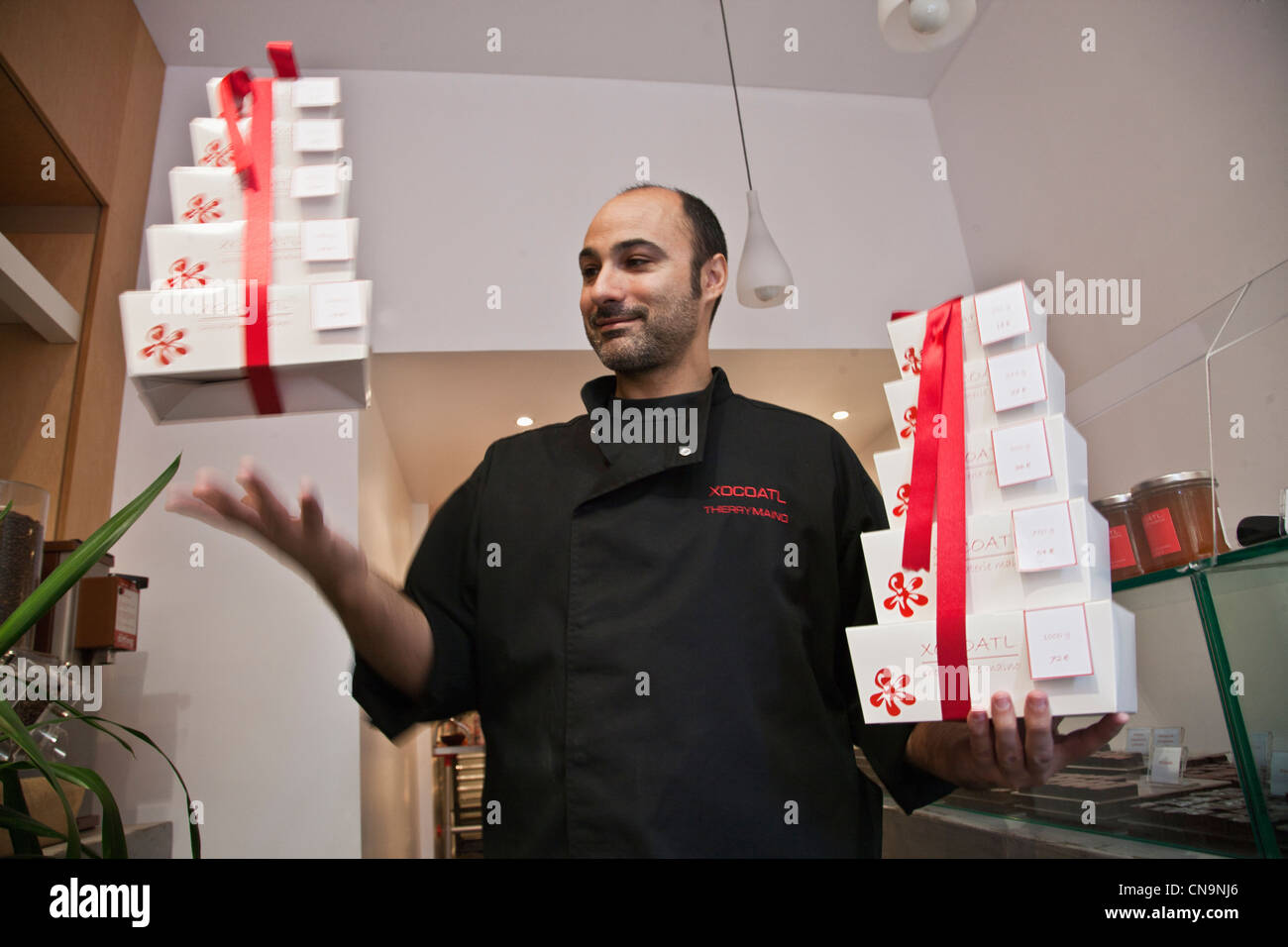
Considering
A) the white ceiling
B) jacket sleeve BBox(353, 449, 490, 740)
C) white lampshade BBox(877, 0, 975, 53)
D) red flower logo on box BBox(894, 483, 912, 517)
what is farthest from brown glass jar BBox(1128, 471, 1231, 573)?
the white ceiling

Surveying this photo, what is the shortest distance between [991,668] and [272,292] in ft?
2.28

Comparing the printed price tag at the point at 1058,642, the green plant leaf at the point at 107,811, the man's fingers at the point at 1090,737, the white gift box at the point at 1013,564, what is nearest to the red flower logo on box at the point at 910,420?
the white gift box at the point at 1013,564

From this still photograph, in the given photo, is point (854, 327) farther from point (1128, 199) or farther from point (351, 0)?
point (351, 0)

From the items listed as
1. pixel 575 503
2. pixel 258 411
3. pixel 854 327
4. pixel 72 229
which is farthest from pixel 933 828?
pixel 72 229

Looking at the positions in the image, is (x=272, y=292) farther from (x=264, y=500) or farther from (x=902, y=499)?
(x=902, y=499)

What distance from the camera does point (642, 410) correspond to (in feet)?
Answer: 3.31

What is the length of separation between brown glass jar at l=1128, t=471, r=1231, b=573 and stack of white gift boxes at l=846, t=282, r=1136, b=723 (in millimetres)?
477

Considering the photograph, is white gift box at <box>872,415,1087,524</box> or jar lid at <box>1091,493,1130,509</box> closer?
white gift box at <box>872,415,1087,524</box>

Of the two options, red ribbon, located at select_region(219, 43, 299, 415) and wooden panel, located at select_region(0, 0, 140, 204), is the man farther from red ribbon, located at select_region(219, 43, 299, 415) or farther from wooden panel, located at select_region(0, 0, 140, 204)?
wooden panel, located at select_region(0, 0, 140, 204)

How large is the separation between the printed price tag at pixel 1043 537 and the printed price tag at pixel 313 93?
2.41 feet

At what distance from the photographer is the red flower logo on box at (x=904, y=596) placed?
33.6 inches

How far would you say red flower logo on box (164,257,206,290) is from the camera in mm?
680

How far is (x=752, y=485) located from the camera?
0.95 m

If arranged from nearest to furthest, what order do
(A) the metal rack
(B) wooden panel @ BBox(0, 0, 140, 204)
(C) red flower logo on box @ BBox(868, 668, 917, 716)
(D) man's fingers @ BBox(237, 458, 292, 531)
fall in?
(D) man's fingers @ BBox(237, 458, 292, 531) → (C) red flower logo on box @ BBox(868, 668, 917, 716) → (B) wooden panel @ BBox(0, 0, 140, 204) → (A) the metal rack
